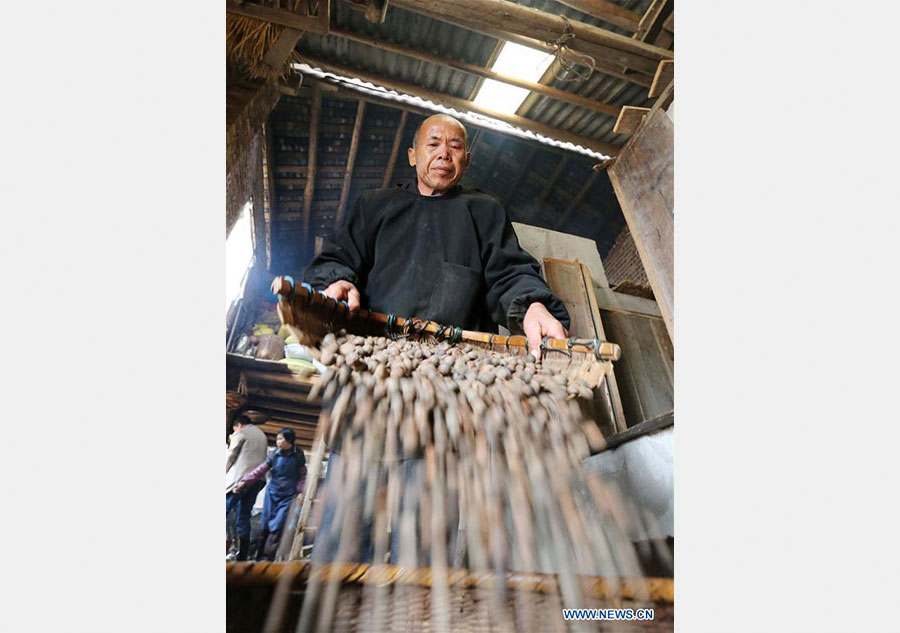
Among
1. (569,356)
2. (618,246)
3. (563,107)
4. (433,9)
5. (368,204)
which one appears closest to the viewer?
(569,356)

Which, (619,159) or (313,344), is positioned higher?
(619,159)

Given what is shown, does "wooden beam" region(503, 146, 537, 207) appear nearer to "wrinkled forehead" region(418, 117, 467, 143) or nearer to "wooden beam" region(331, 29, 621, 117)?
"wooden beam" region(331, 29, 621, 117)

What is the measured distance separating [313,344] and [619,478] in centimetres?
82

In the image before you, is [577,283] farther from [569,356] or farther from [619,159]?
[569,356]

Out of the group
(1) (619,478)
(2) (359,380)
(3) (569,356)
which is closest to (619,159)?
(3) (569,356)

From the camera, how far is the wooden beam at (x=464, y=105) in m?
1.30

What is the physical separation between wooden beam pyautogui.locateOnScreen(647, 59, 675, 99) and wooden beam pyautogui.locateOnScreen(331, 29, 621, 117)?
127 millimetres

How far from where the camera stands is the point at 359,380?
2.32 ft

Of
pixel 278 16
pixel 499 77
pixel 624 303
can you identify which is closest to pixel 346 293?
pixel 278 16

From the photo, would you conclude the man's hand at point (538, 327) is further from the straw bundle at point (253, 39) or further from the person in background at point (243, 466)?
the straw bundle at point (253, 39)

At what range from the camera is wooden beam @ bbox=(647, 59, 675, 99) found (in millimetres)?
1106

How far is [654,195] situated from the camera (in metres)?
1.17

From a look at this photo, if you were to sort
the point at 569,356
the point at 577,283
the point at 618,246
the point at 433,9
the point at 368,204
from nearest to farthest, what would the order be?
1. the point at 569,356
2. the point at 433,9
3. the point at 368,204
4. the point at 577,283
5. the point at 618,246

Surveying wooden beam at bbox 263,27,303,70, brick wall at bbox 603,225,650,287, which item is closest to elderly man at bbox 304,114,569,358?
wooden beam at bbox 263,27,303,70
